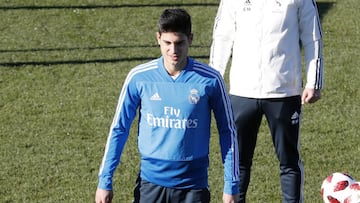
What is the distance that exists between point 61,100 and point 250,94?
4.55 m

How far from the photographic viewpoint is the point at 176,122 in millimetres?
5414

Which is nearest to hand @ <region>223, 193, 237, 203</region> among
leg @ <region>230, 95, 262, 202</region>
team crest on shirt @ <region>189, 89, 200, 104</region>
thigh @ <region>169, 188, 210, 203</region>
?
thigh @ <region>169, 188, 210, 203</region>

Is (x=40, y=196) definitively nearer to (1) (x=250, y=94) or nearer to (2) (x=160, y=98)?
(1) (x=250, y=94)

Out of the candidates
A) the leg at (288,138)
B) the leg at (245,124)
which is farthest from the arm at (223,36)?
the leg at (288,138)

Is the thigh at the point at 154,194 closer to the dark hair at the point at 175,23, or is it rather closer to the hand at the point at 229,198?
the hand at the point at 229,198

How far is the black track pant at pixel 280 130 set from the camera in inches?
266

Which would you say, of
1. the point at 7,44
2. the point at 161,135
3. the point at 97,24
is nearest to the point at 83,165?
the point at 161,135

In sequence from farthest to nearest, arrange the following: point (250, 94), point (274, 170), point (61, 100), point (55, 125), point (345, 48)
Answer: point (345, 48) → point (61, 100) → point (55, 125) → point (274, 170) → point (250, 94)

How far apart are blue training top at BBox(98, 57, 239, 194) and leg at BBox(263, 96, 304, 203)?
1.33 m

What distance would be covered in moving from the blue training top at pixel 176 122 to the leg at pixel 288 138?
133cm

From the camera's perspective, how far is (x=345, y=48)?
13117mm

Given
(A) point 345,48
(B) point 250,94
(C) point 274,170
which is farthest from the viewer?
(A) point 345,48

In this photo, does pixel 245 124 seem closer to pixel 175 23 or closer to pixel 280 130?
pixel 280 130

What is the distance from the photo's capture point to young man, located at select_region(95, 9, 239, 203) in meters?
5.39
